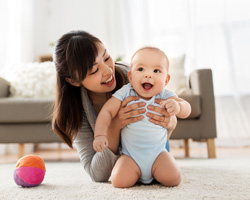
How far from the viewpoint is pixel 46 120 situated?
6.89ft

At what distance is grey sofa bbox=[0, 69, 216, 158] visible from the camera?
2094 millimetres

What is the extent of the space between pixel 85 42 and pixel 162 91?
0.34 meters

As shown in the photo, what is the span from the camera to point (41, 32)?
3744mm

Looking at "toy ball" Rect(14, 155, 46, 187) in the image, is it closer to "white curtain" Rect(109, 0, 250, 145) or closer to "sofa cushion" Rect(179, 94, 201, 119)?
"sofa cushion" Rect(179, 94, 201, 119)

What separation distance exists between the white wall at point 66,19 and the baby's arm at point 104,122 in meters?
2.70

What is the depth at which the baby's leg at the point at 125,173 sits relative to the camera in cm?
104

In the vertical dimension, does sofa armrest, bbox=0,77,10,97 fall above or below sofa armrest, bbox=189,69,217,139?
above

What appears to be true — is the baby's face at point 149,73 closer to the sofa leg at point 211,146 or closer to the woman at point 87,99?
the woman at point 87,99

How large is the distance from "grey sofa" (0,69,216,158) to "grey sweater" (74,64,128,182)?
81 cm

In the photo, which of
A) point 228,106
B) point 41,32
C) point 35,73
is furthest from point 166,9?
point 35,73

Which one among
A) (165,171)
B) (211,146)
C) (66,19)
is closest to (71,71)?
(165,171)

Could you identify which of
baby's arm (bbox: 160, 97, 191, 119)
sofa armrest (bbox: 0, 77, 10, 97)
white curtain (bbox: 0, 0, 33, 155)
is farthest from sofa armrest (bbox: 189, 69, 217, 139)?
white curtain (bbox: 0, 0, 33, 155)

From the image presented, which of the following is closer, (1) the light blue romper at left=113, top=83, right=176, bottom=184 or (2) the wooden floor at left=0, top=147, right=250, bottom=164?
(1) the light blue romper at left=113, top=83, right=176, bottom=184

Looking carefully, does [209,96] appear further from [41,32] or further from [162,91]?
[41,32]
